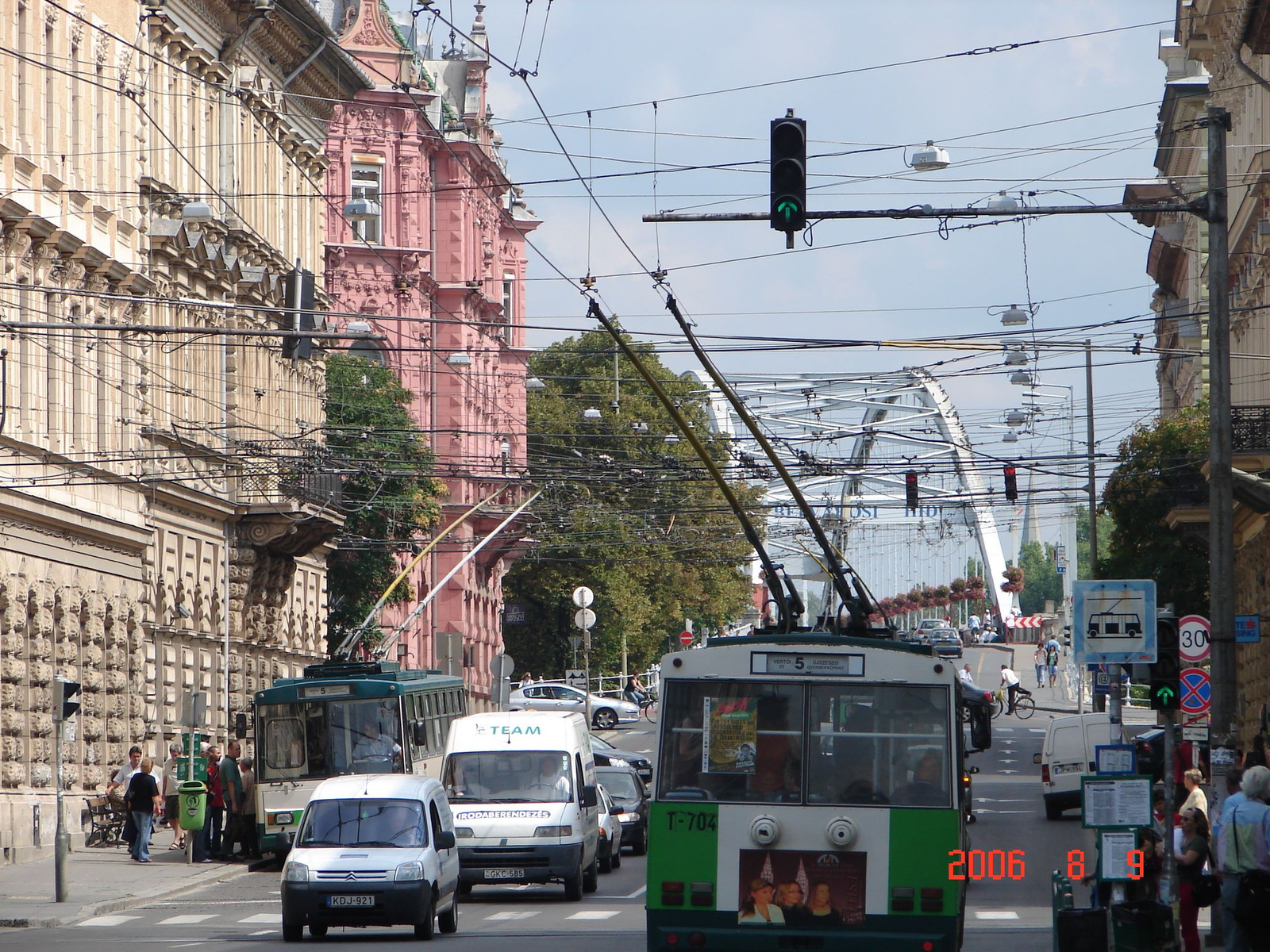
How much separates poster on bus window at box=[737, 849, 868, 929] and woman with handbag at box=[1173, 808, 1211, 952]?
145 inches

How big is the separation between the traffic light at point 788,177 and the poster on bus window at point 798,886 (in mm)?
5477

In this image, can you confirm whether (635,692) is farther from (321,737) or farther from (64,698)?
(64,698)

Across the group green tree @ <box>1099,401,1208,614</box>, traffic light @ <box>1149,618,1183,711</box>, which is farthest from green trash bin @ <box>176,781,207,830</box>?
green tree @ <box>1099,401,1208,614</box>

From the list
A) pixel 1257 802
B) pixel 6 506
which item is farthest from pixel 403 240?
pixel 1257 802

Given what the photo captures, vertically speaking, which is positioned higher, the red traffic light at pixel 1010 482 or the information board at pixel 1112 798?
the red traffic light at pixel 1010 482

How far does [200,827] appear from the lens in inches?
1342

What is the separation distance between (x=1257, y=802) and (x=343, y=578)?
47419 millimetres

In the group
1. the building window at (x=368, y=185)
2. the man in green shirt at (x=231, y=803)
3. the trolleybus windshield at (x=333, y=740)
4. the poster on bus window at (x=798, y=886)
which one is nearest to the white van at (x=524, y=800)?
the trolleybus windshield at (x=333, y=740)

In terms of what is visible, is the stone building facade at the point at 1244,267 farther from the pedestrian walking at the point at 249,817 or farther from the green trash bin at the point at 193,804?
the pedestrian walking at the point at 249,817

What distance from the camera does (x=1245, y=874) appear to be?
16797mm

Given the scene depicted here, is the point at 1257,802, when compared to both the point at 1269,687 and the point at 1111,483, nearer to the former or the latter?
the point at 1269,687

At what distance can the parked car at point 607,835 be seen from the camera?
32.0 m

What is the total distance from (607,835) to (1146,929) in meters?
17.4

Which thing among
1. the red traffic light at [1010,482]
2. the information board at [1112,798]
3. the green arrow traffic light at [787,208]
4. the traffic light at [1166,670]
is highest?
the green arrow traffic light at [787,208]
